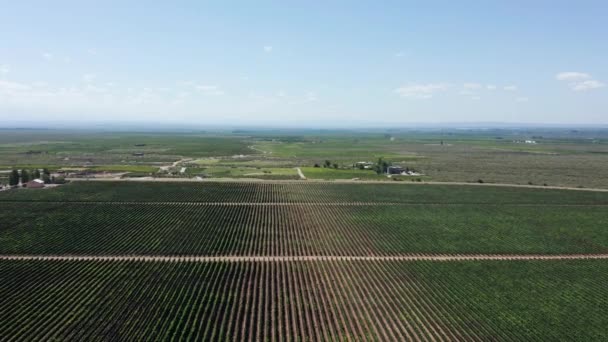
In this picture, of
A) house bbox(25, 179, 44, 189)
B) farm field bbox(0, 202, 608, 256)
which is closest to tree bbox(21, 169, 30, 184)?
house bbox(25, 179, 44, 189)

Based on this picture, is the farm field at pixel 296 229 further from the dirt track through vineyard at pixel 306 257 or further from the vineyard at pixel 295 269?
the dirt track through vineyard at pixel 306 257

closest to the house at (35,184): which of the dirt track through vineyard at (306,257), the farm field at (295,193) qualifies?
the farm field at (295,193)

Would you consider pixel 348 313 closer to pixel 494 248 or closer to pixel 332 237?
pixel 332 237

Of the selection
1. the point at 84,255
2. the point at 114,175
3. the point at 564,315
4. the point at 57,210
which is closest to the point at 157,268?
the point at 84,255

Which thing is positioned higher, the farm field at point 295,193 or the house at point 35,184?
the house at point 35,184

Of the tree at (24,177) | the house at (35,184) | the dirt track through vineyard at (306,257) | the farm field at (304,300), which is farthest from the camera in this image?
the tree at (24,177)

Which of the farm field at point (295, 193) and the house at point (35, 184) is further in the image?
the house at point (35, 184)

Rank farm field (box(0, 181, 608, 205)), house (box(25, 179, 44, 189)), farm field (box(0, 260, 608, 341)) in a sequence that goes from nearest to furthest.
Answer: farm field (box(0, 260, 608, 341)) → farm field (box(0, 181, 608, 205)) → house (box(25, 179, 44, 189))

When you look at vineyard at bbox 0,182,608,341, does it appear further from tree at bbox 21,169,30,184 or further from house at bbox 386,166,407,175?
house at bbox 386,166,407,175
